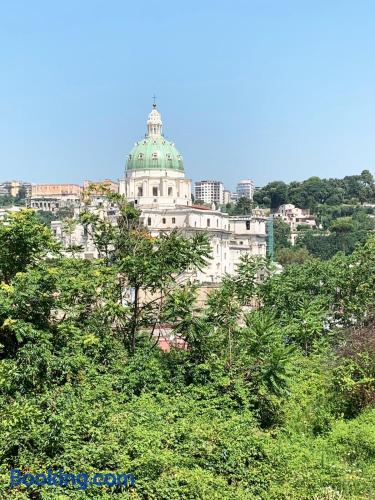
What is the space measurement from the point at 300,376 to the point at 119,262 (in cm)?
462

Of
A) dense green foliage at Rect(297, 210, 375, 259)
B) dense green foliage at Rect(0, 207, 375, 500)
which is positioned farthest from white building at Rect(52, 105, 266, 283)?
dense green foliage at Rect(0, 207, 375, 500)

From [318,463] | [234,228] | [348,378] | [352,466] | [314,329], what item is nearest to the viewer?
[318,463]

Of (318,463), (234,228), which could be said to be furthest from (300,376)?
(234,228)

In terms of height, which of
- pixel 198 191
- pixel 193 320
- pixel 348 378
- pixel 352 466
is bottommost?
pixel 352 466

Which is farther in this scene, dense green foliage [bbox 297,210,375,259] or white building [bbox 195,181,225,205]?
white building [bbox 195,181,225,205]

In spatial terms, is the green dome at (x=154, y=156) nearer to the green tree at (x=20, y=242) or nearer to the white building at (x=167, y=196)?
the white building at (x=167, y=196)

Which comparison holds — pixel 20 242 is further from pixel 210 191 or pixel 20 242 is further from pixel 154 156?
pixel 210 191

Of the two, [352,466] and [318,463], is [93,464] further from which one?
[352,466]

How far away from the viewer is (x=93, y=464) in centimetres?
883

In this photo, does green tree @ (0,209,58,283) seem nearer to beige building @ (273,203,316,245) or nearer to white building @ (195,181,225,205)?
beige building @ (273,203,316,245)

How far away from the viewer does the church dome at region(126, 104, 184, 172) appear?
2362 inches

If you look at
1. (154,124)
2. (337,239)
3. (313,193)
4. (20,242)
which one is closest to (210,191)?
(313,193)

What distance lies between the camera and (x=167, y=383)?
12758 mm

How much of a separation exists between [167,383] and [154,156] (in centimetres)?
4869
